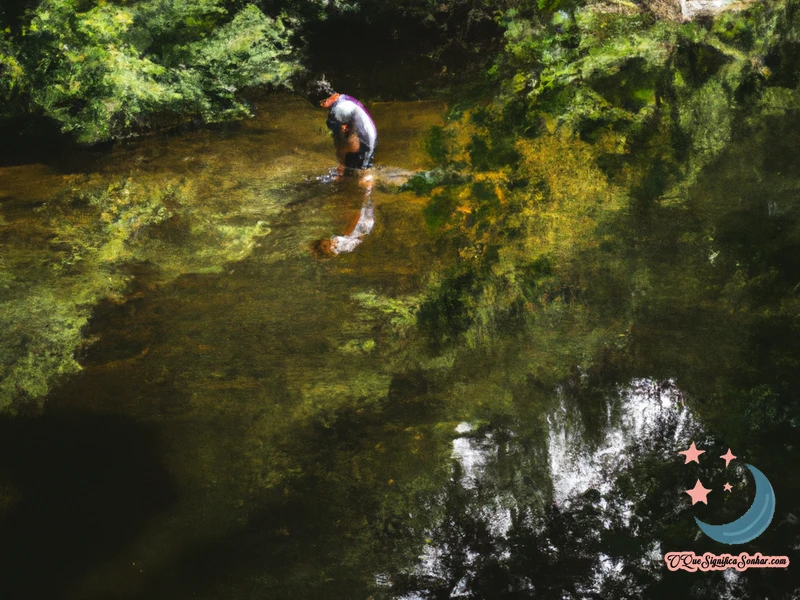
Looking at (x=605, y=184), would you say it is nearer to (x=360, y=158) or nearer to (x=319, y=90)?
(x=360, y=158)

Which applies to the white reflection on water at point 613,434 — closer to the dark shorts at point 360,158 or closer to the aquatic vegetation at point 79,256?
the dark shorts at point 360,158

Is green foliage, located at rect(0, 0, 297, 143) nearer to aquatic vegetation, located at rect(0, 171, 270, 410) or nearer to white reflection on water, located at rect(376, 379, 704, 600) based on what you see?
aquatic vegetation, located at rect(0, 171, 270, 410)

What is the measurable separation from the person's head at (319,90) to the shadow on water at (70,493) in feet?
6.18

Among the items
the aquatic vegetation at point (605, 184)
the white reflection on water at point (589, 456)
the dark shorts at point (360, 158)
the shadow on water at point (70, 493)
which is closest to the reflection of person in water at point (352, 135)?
the dark shorts at point (360, 158)

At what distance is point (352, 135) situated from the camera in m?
3.21

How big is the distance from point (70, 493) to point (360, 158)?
2037mm

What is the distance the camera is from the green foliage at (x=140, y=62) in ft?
10.6

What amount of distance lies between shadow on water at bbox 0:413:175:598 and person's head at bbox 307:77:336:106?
1.88 meters

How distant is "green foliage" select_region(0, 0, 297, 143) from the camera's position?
324 cm

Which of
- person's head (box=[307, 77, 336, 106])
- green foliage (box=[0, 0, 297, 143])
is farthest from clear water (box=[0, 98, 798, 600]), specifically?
person's head (box=[307, 77, 336, 106])

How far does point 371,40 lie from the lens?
338 cm

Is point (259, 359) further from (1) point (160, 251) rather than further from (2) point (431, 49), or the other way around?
(2) point (431, 49)

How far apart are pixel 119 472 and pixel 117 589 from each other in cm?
46

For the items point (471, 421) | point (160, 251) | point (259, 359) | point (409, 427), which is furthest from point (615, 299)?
point (160, 251)
